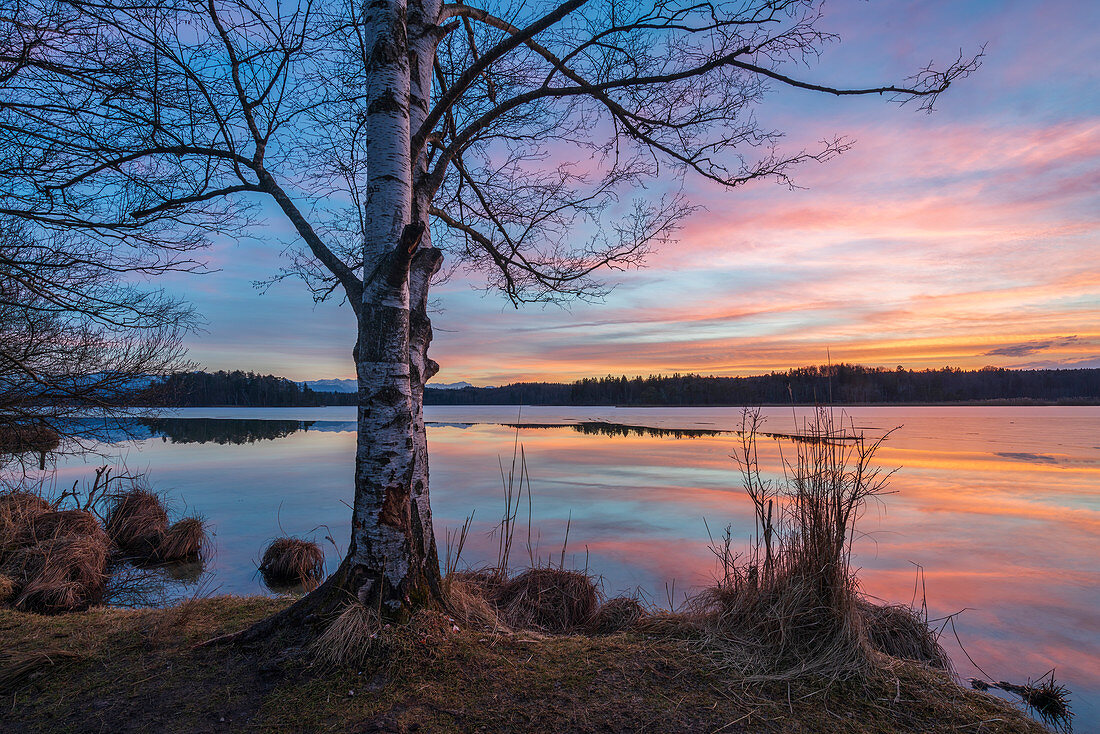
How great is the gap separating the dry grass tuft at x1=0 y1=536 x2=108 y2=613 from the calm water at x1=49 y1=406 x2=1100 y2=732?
1.18 meters

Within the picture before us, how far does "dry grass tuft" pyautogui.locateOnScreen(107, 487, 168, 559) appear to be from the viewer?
8000mm

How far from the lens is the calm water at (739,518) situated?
5395 mm

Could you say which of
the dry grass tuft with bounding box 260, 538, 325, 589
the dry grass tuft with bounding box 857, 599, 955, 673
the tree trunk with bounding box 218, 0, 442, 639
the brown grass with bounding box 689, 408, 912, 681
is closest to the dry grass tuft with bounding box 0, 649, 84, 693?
the tree trunk with bounding box 218, 0, 442, 639

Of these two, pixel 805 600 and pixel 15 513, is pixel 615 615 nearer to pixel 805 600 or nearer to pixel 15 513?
pixel 805 600

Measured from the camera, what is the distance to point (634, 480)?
519 inches

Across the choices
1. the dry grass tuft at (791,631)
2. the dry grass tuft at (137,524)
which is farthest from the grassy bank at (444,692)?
the dry grass tuft at (137,524)

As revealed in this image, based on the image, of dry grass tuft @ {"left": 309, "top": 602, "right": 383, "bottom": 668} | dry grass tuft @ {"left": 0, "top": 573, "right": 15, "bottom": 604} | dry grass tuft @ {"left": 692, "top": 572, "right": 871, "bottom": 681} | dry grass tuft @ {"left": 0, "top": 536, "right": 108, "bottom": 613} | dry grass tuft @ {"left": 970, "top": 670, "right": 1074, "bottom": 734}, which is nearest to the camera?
dry grass tuft @ {"left": 309, "top": 602, "right": 383, "bottom": 668}

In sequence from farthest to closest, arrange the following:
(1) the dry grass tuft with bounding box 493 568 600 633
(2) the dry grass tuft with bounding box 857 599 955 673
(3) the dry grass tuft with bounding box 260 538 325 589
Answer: (3) the dry grass tuft with bounding box 260 538 325 589, (1) the dry grass tuft with bounding box 493 568 600 633, (2) the dry grass tuft with bounding box 857 599 955 673

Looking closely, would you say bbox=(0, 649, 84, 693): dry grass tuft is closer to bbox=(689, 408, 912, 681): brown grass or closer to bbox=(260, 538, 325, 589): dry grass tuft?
bbox=(689, 408, 912, 681): brown grass

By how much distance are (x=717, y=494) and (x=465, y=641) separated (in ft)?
31.1

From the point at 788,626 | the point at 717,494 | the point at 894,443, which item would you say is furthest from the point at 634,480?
the point at 894,443

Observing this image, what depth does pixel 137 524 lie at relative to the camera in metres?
8.30

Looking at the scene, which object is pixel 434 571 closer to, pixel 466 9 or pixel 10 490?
pixel 466 9

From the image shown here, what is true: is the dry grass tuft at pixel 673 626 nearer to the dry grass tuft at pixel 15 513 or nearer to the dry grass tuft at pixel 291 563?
the dry grass tuft at pixel 291 563
